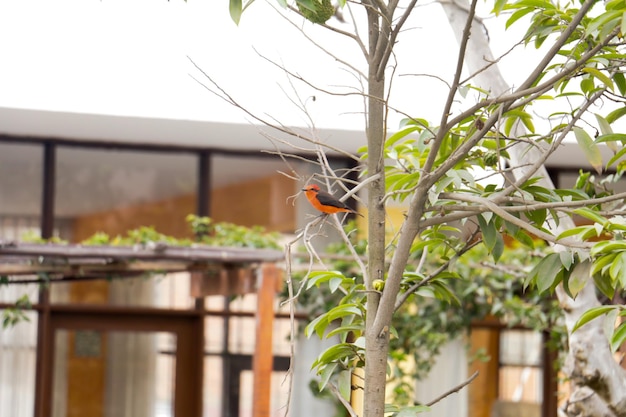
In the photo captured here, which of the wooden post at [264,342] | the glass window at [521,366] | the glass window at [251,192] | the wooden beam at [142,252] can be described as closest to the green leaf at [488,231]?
the wooden beam at [142,252]

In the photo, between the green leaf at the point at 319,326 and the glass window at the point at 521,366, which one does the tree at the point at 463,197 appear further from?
the glass window at the point at 521,366

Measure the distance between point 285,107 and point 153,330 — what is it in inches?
90.0

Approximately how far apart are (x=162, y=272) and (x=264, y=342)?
3.27ft

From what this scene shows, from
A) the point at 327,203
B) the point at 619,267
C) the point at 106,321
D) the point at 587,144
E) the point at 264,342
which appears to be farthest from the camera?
the point at 106,321

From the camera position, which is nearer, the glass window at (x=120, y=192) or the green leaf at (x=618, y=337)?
the green leaf at (x=618, y=337)

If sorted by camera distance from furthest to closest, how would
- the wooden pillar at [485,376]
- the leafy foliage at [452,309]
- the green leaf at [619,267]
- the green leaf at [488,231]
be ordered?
1. the wooden pillar at [485,376]
2. the leafy foliage at [452,309]
3. the green leaf at [488,231]
4. the green leaf at [619,267]

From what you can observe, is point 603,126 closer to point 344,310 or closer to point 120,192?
point 344,310

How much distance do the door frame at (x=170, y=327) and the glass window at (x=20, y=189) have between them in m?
0.75

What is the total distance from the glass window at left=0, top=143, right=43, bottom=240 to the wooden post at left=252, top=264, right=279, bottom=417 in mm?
3081

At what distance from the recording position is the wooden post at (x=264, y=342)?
5613 mm

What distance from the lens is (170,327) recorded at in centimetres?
834

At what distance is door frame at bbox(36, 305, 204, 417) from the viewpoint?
8102mm

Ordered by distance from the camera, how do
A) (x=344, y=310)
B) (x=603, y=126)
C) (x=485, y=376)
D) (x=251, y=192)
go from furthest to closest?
(x=485, y=376), (x=251, y=192), (x=603, y=126), (x=344, y=310)

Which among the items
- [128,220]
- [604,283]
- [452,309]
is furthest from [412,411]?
[128,220]
